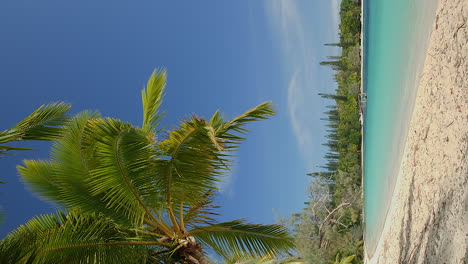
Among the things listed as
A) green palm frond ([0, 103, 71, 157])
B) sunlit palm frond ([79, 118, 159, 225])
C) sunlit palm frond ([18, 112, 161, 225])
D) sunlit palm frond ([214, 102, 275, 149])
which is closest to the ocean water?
sunlit palm frond ([214, 102, 275, 149])

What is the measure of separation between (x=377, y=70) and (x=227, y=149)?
12582mm

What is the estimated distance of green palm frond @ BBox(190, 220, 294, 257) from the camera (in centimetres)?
752

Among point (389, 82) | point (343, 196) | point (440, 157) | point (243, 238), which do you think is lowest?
point (343, 196)

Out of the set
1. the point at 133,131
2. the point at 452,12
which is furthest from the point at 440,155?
the point at 133,131

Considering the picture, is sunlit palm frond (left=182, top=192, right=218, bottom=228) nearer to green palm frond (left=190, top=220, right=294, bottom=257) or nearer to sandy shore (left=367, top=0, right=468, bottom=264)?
green palm frond (left=190, top=220, right=294, bottom=257)

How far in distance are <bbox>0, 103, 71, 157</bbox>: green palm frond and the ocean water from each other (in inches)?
207

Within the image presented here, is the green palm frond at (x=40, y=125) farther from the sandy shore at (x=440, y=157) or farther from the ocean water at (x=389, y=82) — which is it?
the ocean water at (x=389, y=82)

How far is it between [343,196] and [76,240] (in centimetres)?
2243

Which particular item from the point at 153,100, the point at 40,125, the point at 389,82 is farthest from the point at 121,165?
the point at 389,82

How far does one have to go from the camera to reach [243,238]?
24.7ft

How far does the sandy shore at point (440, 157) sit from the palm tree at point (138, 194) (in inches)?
85.0

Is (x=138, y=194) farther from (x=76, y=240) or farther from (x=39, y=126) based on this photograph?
(x=39, y=126)

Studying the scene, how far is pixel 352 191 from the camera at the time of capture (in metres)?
26.4

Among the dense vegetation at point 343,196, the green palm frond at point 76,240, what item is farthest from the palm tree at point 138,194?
the dense vegetation at point 343,196
